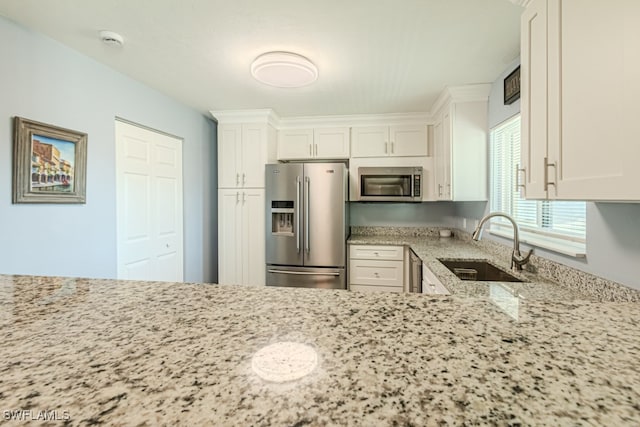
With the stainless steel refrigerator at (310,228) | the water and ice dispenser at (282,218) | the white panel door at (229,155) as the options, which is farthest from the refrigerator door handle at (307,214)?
the white panel door at (229,155)

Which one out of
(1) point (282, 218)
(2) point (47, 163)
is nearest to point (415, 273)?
(1) point (282, 218)

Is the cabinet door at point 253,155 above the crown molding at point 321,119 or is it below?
below

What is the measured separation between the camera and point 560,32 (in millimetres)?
972

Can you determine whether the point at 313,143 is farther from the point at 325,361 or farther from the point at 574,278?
the point at 325,361

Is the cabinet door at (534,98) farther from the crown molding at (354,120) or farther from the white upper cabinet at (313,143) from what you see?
the white upper cabinet at (313,143)

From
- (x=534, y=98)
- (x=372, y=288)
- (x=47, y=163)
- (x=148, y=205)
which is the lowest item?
(x=372, y=288)

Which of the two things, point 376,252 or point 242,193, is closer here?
point 376,252

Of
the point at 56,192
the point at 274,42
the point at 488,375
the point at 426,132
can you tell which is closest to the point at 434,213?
the point at 426,132

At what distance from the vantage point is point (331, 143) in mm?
3359

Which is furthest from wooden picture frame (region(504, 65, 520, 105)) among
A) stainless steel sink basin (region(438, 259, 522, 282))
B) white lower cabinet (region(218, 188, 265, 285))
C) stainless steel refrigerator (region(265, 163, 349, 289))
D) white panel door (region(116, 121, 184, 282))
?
white panel door (region(116, 121, 184, 282))

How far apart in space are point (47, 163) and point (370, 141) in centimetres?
282

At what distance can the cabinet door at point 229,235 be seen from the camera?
323 cm

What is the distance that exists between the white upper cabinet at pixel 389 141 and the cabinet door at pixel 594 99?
2215mm

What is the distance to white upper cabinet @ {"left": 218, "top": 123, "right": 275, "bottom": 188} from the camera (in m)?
3.18
